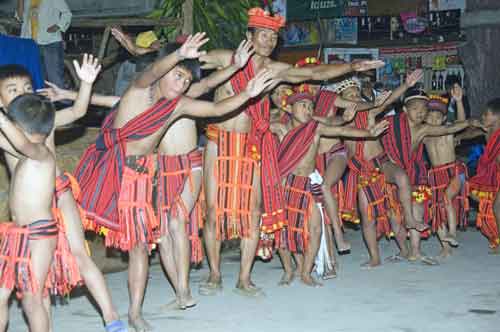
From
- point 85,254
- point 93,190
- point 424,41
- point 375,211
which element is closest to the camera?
point 85,254

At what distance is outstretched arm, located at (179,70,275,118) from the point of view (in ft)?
16.5

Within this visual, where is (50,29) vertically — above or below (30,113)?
above

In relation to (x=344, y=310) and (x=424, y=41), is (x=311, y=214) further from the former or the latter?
(x=424, y=41)

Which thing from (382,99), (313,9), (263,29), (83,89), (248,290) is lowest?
(248,290)

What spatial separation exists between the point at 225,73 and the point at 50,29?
3.31 m

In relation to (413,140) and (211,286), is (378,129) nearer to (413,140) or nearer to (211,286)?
(413,140)

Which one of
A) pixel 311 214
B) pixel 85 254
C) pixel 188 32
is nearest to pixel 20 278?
pixel 85 254

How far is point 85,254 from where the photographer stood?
4949 mm

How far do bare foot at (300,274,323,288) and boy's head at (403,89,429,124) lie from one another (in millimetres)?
1966

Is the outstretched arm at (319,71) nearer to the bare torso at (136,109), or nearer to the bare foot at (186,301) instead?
the bare torso at (136,109)

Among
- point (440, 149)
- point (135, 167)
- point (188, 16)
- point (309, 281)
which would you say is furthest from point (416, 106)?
point (135, 167)

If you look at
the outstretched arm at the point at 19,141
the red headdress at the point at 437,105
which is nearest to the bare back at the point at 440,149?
the red headdress at the point at 437,105

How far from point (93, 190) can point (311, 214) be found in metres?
2.09

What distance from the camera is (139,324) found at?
543 cm
